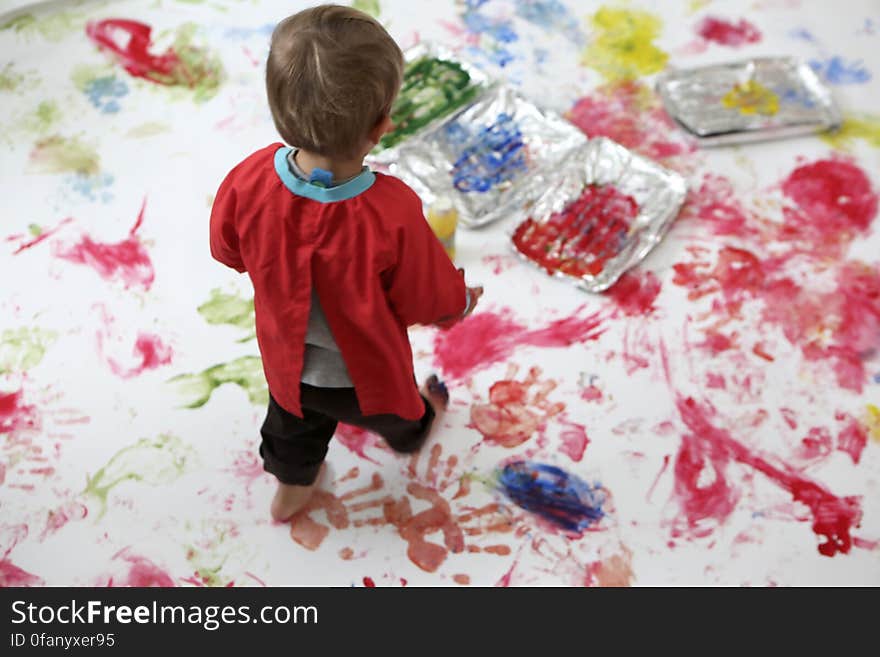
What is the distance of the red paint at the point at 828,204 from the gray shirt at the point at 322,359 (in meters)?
1.06

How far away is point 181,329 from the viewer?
1.56m

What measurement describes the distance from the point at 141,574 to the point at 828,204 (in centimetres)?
147

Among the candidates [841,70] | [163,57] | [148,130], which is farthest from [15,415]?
[841,70]

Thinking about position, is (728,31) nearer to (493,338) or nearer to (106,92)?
(493,338)

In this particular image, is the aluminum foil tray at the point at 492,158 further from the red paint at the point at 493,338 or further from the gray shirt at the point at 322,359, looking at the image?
the gray shirt at the point at 322,359

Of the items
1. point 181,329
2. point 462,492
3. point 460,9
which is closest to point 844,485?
point 462,492

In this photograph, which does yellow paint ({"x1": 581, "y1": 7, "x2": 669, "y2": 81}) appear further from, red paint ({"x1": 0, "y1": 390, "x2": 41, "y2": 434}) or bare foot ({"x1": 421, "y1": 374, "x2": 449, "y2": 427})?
red paint ({"x1": 0, "y1": 390, "x2": 41, "y2": 434})

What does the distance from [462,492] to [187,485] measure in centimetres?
46

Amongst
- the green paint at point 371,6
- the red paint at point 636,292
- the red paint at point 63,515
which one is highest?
the green paint at point 371,6

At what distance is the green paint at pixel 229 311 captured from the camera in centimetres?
157

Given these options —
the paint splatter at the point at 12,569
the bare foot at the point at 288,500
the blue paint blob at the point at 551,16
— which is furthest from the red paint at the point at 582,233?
the paint splatter at the point at 12,569

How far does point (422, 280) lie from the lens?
0.94 meters

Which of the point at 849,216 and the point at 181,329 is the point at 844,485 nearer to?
the point at 849,216
